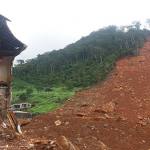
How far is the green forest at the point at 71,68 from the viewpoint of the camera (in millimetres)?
28672

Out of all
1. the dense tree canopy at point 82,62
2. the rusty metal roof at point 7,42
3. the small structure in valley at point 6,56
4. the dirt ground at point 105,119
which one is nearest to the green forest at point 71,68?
the dense tree canopy at point 82,62

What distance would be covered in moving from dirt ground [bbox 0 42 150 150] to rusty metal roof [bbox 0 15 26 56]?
Answer: 2502 mm

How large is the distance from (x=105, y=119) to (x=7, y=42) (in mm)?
12439

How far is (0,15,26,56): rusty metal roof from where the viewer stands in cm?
1095

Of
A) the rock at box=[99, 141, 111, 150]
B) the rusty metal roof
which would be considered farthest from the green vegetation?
the rusty metal roof

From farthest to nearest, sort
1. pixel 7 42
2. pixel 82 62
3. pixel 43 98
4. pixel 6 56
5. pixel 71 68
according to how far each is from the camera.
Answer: pixel 82 62 < pixel 71 68 < pixel 43 98 < pixel 6 56 < pixel 7 42

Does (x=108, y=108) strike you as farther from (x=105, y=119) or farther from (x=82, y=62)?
(x=82, y=62)

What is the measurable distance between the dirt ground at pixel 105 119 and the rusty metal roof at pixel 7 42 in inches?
98.5

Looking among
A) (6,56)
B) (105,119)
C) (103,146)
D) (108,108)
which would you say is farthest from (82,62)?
(6,56)

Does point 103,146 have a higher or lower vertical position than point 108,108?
lower

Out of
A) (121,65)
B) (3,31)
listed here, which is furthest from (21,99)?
(3,31)

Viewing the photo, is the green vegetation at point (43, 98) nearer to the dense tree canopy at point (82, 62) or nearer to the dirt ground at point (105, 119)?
the dirt ground at point (105, 119)

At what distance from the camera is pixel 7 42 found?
1115cm

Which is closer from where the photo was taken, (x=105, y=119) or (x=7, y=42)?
(x=7, y=42)
